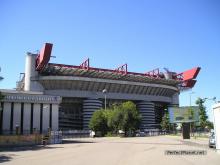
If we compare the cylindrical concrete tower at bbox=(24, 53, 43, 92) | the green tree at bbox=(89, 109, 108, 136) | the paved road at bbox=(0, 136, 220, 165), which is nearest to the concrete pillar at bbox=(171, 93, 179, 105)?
the cylindrical concrete tower at bbox=(24, 53, 43, 92)

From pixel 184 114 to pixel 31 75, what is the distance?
57.7m

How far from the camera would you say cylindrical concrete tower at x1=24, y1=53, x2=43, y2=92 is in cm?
10525

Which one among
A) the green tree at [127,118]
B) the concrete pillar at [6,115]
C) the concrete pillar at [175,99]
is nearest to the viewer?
the concrete pillar at [6,115]

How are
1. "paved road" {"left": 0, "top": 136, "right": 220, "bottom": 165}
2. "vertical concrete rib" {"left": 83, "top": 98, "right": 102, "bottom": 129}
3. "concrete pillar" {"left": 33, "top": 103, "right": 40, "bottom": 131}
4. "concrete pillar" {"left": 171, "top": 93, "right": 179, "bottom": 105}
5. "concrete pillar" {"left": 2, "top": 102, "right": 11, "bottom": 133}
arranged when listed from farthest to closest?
"concrete pillar" {"left": 171, "top": 93, "right": 179, "bottom": 105}
"vertical concrete rib" {"left": 83, "top": 98, "right": 102, "bottom": 129}
"concrete pillar" {"left": 33, "top": 103, "right": 40, "bottom": 131}
"concrete pillar" {"left": 2, "top": 102, "right": 11, "bottom": 133}
"paved road" {"left": 0, "top": 136, "right": 220, "bottom": 165}

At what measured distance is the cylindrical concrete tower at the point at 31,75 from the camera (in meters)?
105

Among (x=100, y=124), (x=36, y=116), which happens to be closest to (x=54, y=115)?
(x=36, y=116)

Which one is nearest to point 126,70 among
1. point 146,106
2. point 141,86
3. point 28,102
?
point 141,86

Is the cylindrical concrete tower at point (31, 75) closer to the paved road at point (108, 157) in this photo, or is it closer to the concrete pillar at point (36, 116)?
the concrete pillar at point (36, 116)

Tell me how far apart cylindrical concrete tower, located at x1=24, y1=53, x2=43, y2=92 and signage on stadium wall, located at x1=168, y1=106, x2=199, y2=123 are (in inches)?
2074

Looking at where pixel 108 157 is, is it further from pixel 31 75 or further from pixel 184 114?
pixel 31 75

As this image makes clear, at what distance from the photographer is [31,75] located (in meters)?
106

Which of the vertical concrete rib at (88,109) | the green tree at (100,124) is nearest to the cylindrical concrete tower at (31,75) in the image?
the vertical concrete rib at (88,109)

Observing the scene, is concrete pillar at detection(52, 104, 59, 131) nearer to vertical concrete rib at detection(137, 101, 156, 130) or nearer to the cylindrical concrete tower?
the cylindrical concrete tower

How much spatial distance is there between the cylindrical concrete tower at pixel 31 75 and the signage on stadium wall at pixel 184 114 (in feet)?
173
